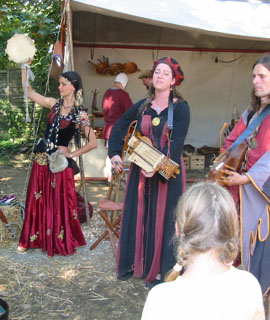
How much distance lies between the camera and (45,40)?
6.58 m

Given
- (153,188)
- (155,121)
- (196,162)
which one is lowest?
(196,162)

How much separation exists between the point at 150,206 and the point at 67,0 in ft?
8.77

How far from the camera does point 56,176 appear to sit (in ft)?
11.5

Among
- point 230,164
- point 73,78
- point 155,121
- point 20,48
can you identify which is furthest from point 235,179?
point 20,48

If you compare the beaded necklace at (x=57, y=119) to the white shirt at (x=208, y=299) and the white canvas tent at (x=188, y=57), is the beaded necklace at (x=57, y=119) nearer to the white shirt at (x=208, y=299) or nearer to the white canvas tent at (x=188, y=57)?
the white shirt at (x=208, y=299)

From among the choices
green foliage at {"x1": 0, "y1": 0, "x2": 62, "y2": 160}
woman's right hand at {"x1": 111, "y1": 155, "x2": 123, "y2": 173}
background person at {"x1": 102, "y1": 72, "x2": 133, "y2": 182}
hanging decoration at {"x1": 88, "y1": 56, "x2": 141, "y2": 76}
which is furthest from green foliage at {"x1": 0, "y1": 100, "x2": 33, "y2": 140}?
woman's right hand at {"x1": 111, "y1": 155, "x2": 123, "y2": 173}

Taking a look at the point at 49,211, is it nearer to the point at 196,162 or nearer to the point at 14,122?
the point at 196,162

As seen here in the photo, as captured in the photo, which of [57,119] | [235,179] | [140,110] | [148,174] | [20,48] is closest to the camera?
[235,179]

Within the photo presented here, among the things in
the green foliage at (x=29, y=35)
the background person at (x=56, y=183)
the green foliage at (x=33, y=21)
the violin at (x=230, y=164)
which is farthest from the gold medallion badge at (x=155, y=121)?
the green foliage at (x=33, y=21)

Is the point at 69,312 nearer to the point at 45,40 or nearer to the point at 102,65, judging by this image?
the point at 45,40

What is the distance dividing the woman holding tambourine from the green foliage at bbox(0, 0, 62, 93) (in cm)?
205

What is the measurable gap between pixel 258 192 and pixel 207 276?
1172 millimetres

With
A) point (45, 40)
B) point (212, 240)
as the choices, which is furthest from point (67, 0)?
point (212, 240)

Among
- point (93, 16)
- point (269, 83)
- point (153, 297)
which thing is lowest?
point (153, 297)
